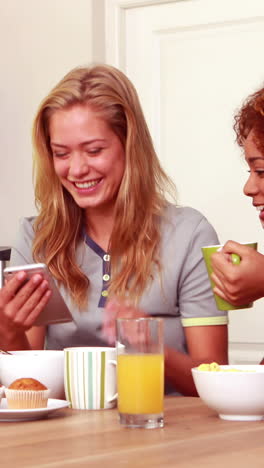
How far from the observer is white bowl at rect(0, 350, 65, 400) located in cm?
153

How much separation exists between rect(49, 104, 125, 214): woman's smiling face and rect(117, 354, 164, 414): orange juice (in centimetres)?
83

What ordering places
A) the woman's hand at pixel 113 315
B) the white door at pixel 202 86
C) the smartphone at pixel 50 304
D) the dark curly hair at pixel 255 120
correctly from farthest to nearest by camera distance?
the white door at pixel 202 86 → the dark curly hair at pixel 255 120 → the smartphone at pixel 50 304 → the woman's hand at pixel 113 315

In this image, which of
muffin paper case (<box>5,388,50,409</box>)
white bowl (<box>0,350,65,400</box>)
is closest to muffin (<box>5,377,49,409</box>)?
muffin paper case (<box>5,388,50,409</box>)

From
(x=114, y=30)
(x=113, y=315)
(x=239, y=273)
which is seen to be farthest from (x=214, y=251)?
(x=114, y=30)

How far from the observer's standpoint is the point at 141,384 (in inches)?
49.3

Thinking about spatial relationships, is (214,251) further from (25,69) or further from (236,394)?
(25,69)

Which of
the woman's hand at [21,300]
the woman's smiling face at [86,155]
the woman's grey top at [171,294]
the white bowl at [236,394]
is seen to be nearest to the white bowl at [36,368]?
the woman's hand at [21,300]

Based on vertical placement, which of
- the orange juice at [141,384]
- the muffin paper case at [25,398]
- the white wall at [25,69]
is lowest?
the muffin paper case at [25,398]

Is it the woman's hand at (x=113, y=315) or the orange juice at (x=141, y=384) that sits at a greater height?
the woman's hand at (x=113, y=315)

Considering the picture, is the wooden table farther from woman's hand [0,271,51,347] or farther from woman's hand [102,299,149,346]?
woman's hand [0,271,51,347]

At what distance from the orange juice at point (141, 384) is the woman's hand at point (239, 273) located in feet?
1.34

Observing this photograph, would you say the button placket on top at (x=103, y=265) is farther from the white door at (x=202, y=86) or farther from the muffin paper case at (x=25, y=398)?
the white door at (x=202, y=86)

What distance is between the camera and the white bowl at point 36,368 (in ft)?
5.03

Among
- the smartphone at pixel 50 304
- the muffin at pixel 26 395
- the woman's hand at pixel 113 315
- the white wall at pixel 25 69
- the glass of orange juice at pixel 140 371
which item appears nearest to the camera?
the glass of orange juice at pixel 140 371
